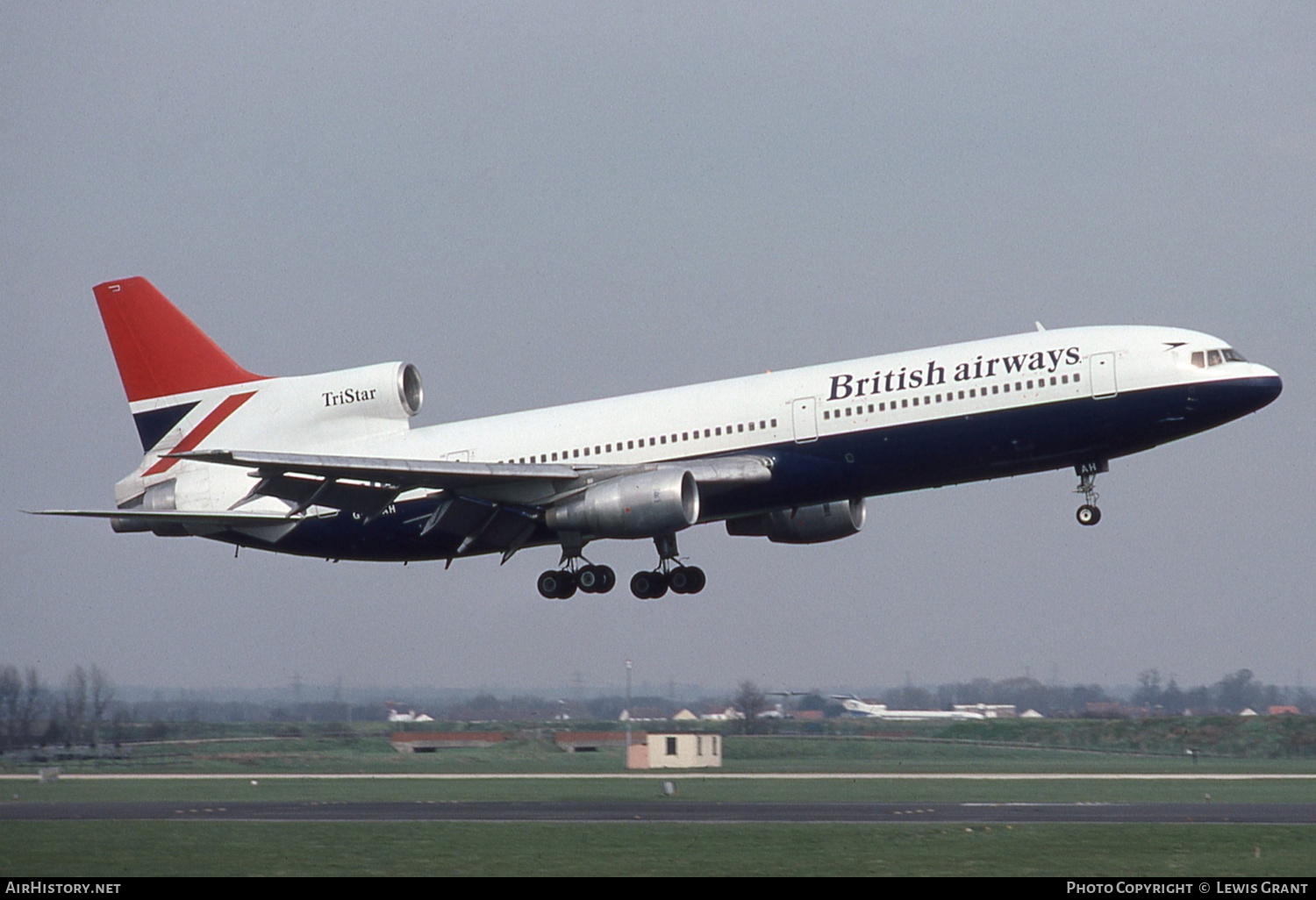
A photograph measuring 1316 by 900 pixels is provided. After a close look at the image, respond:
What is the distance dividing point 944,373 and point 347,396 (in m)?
18.9

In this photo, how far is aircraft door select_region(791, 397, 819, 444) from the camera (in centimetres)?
4300

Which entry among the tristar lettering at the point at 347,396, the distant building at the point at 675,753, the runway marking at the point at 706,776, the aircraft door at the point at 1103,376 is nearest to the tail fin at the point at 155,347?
the tristar lettering at the point at 347,396

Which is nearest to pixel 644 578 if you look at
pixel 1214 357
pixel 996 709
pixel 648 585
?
pixel 648 585

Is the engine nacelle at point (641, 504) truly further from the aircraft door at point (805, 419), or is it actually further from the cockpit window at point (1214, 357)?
the cockpit window at point (1214, 357)

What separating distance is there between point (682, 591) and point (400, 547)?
8616 millimetres

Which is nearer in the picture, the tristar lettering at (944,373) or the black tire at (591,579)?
the tristar lettering at (944,373)

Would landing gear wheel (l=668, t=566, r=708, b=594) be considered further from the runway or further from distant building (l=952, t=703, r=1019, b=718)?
distant building (l=952, t=703, r=1019, b=718)

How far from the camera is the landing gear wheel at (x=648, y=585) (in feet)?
157

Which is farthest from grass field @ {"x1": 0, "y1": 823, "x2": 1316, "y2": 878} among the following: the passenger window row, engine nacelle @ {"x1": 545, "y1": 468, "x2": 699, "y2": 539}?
the passenger window row

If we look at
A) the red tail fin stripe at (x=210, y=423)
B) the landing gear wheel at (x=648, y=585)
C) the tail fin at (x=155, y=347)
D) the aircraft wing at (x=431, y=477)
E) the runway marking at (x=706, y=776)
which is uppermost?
the tail fin at (x=155, y=347)

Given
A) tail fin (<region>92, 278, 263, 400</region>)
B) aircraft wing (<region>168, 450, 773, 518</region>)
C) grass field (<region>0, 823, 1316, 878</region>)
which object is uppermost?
tail fin (<region>92, 278, 263, 400</region>)

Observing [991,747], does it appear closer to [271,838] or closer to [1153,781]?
[1153,781]

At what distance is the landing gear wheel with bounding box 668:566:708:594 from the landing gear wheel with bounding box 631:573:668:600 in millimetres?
262
